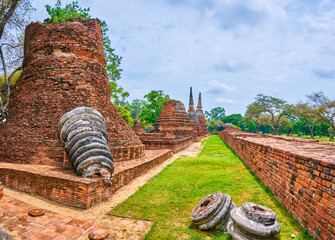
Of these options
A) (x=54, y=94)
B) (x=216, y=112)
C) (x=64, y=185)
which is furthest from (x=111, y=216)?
(x=216, y=112)

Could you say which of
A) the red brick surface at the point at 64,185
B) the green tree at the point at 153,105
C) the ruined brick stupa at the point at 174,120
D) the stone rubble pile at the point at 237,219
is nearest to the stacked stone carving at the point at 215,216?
the stone rubble pile at the point at 237,219

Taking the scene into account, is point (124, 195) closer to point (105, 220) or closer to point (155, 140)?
point (105, 220)

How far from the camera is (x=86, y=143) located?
173 inches

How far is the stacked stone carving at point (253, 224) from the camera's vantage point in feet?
7.63

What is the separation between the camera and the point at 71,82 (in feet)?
21.6

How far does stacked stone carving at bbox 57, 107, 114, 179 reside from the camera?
4219mm

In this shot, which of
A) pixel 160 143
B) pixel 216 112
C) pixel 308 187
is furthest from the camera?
pixel 216 112

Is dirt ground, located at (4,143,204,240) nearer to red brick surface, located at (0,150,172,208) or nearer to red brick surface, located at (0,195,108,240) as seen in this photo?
red brick surface, located at (0,150,172,208)

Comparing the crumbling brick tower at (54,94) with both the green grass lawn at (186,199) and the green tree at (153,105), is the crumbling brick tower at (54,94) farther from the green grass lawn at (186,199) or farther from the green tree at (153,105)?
the green tree at (153,105)

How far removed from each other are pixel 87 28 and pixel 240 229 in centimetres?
860

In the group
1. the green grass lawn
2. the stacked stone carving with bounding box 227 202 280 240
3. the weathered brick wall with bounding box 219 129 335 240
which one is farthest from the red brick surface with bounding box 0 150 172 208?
the weathered brick wall with bounding box 219 129 335 240

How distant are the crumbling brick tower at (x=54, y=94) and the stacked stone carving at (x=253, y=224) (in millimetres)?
4813

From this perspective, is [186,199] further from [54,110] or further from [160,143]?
[160,143]

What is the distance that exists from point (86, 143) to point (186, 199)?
260 cm
